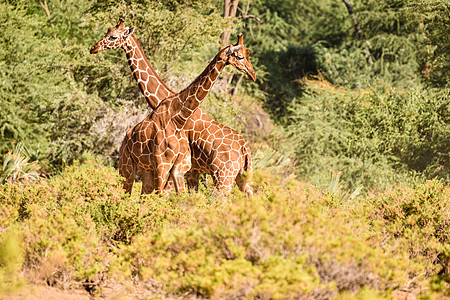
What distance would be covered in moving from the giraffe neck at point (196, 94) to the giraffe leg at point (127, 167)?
3.90ft

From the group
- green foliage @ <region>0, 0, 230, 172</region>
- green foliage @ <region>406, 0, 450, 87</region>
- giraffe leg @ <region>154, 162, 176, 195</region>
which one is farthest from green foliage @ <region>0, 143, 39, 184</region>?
green foliage @ <region>406, 0, 450, 87</region>

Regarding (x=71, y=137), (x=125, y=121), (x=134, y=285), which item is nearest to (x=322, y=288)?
(x=134, y=285)

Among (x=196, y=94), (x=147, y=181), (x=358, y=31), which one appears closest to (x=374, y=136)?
(x=147, y=181)

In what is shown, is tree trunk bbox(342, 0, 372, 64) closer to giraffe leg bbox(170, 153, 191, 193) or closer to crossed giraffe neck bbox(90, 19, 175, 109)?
crossed giraffe neck bbox(90, 19, 175, 109)

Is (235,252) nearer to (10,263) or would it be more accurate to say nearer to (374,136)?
(10,263)

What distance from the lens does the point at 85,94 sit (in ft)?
54.6

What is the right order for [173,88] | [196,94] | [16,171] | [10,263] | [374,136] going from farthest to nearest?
1. [374,136]
2. [173,88]
3. [16,171]
4. [196,94]
5. [10,263]

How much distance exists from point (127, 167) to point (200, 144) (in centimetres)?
140

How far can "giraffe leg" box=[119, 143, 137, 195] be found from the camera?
33.1 ft

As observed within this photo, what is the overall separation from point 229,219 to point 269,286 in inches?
42.1

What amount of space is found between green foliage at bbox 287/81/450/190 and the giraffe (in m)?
7.72

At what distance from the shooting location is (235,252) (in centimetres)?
589

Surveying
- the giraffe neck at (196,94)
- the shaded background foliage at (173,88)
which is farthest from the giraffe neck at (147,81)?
the shaded background foliage at (173,88)

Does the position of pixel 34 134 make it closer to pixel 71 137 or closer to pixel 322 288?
pixel 71 137
